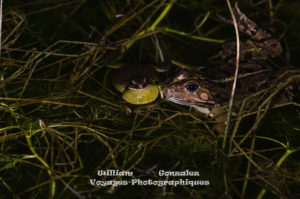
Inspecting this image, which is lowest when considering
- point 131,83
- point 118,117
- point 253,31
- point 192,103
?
point 192,103

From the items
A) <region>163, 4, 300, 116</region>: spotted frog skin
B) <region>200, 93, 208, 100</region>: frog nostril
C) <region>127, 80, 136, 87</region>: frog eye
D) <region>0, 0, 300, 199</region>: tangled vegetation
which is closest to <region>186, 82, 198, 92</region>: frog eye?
<region>163, 4, 300, 116</region>: spotted frog skin

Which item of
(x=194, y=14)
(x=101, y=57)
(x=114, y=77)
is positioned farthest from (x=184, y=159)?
(x=194, y=14)

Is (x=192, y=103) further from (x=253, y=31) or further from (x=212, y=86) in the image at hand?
(x=253, y=31)

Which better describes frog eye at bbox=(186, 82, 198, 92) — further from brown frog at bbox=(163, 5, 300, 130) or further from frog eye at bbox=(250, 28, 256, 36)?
frog eye at bbox=(250, 28, 256, 36)

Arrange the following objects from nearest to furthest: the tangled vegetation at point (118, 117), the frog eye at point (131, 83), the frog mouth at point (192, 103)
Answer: the tangled vegetation at point (118, 117), the frog eye at point (131, 83), the frog mouth at point (192, 103)

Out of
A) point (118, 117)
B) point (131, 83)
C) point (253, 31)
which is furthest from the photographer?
point (253, 31)

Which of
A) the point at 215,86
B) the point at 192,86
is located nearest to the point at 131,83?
the point at 192,86

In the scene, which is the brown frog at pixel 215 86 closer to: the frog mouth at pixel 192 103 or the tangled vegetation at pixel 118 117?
the frog mouth at pixel 192 103

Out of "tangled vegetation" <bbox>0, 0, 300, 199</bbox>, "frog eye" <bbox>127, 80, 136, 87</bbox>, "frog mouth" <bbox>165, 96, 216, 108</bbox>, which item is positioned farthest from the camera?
"frog mouth" <bbox>165, 96, 216, 108</bbox>

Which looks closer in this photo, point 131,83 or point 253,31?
point 131,83

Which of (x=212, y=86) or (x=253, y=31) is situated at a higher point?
(x=253, y=31)

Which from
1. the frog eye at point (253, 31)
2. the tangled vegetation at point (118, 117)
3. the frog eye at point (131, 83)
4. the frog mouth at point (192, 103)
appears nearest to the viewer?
the tangled vegetation at point (118, 117)

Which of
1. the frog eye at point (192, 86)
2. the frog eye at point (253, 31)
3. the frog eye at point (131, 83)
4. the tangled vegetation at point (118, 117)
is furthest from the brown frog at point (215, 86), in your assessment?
the frog eye at point (253, 31)
